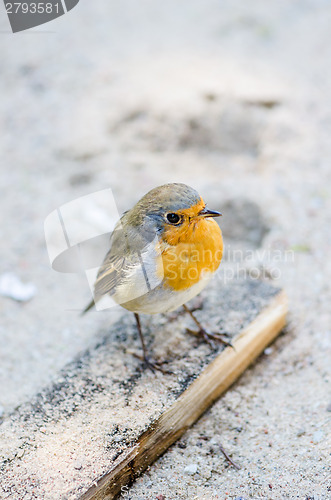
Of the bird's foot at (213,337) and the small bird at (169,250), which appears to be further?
the bird's foot at (213,337)

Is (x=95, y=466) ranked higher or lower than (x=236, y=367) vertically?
higher

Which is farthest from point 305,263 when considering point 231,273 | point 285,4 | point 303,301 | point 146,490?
point 285,4

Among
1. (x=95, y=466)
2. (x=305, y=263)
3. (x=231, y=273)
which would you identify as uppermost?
(x=95, y=466)

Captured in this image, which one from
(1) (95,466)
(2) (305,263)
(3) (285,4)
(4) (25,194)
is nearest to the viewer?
(1) (95,466)

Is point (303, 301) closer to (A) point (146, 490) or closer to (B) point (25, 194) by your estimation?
(A) point (146, 490)
